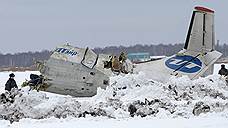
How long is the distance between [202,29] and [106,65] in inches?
159

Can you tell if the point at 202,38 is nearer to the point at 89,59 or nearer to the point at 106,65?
the point at 106,65

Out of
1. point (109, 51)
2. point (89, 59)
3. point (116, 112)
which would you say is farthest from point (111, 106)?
point (109, 51)

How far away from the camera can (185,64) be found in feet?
62.2

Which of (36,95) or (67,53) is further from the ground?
(67,53)

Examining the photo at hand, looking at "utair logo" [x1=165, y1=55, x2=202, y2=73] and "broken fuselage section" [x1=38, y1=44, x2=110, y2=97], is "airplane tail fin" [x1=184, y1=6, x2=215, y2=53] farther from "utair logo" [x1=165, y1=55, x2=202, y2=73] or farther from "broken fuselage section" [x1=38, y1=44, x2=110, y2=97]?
"broken fuselage section" [x1=38, y1=44, x2=110, y2=97]

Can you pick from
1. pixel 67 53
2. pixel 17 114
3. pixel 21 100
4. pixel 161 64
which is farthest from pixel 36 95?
pixel 161 64

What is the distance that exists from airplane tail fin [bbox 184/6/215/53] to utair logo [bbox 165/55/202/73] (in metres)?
0.52

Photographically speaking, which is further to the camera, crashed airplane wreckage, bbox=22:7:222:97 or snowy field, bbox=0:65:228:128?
crashed airplane wreckage, bbox=22:7:222:97

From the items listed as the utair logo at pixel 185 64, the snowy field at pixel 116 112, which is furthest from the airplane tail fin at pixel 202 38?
the snowy field at pixel 116 112

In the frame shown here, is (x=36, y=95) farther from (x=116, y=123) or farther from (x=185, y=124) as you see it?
(x=185, y=124)

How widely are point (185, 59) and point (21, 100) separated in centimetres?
842

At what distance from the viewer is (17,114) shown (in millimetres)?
11734

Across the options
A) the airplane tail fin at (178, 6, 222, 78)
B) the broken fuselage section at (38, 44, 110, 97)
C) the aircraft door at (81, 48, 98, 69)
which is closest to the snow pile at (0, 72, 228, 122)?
the broken fuselage section at (38, 44, 110, 97)

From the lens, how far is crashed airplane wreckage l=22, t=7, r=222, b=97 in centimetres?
1786
